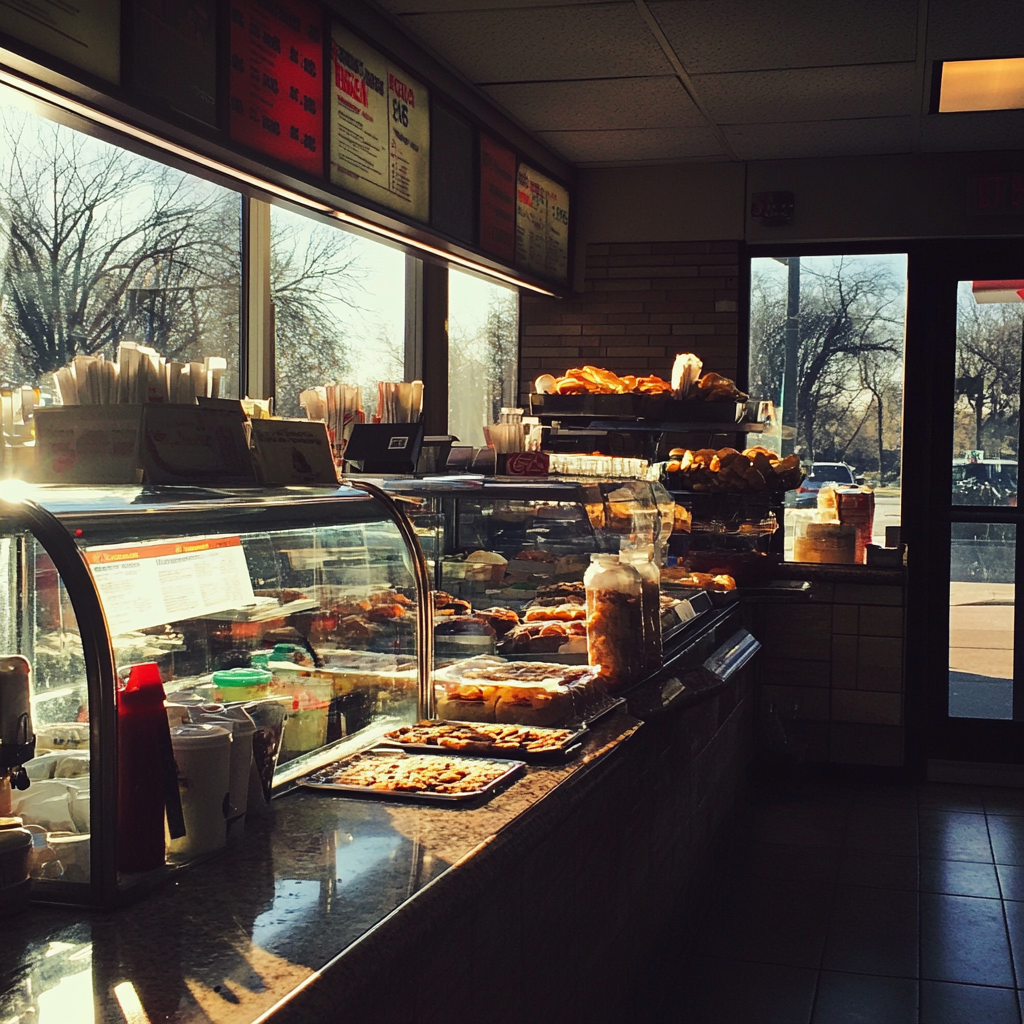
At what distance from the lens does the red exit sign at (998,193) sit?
5.87 metres

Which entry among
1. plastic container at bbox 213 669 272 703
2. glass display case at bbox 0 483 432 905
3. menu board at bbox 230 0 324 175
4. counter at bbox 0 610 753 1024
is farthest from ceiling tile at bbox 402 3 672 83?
plastic container at bbox 213 669 272 703

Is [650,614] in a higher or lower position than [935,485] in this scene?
lower

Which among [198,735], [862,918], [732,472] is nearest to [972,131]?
[732,472]

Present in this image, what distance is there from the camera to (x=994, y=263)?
6059mm

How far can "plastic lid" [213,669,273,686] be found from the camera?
2.09 metres

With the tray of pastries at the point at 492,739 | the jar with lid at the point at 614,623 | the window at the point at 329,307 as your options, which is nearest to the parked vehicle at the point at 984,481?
the window at the point at 329,307

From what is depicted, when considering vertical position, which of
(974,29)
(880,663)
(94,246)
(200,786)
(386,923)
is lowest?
(880,663)

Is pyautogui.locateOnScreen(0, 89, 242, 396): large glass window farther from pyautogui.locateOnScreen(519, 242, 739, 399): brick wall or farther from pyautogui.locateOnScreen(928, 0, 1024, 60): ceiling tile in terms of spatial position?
pyautogui.locateOnScreen(519, 242, 739, 399): brick wall

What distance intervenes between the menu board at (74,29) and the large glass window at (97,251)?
20cm

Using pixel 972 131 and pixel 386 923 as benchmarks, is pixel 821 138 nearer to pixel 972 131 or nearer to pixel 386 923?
pixel 972 131

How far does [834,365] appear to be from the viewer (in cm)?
634

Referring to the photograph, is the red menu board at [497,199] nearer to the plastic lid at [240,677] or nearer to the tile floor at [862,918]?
the tile floor at [862,918]

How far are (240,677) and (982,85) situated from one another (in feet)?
13.6

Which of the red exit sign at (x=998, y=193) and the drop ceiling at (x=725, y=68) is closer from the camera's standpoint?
the drop ceiling at (x=725, y=68)
